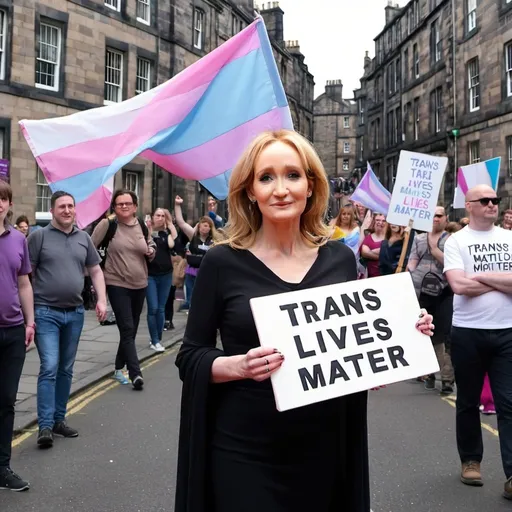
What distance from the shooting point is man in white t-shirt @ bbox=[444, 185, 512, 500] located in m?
4.12

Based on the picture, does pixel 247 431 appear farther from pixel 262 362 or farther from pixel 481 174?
pixel 481 174

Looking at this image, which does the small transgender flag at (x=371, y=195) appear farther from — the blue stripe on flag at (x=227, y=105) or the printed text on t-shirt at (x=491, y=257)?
the printed text on t-shirt at (x=491, y=257)

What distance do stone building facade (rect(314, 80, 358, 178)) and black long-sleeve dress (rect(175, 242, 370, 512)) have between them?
7226 centimetres

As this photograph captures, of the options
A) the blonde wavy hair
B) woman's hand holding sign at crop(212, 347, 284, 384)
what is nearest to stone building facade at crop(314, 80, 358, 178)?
the blonde wavy hair

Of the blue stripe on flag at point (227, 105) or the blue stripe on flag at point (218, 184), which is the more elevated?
the blue stripe on flag at point (227, 105)

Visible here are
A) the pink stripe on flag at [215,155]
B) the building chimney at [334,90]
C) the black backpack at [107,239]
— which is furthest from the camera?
the building chimney at [334,90]

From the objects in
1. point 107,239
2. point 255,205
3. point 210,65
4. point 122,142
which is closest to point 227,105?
point 210,65

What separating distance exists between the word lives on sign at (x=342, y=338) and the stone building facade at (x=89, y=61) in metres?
18.2

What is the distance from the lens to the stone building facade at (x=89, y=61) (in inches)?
739

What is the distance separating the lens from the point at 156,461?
4.65m

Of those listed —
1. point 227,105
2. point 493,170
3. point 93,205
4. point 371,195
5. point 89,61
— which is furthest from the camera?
point 89,61

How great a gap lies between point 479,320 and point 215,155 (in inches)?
129

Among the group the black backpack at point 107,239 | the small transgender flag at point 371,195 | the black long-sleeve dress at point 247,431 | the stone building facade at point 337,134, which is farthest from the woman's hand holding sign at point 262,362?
the stone building facade at point 337,134

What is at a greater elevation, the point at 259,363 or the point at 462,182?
the point at 462,182
